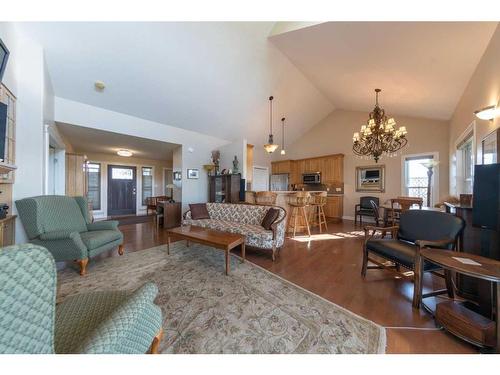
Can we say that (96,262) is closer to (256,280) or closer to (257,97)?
(256,280)

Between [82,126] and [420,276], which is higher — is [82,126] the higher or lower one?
the higher one

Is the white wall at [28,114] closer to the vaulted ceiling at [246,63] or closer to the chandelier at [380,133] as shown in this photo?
the vaulted ceiling at [246,63]

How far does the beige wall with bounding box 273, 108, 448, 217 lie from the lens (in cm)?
505

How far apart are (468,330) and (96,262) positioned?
159 inches

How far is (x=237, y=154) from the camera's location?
241 inches

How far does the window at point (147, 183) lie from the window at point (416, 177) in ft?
29.2

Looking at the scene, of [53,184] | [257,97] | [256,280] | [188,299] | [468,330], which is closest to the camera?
[468,330]

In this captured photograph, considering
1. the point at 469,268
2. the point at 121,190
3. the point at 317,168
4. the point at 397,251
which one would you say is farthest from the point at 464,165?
the point at 121,190

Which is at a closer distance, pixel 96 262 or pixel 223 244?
pixel 223 244

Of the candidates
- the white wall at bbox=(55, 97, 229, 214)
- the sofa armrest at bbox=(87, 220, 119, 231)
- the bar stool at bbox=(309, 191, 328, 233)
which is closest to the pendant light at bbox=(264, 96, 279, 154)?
the white wall at bbox=(55, 97, 229, 214)

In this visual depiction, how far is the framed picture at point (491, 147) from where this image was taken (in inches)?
A: 77.2

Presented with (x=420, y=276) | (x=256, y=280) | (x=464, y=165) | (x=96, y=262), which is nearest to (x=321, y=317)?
(x=256, y=280)

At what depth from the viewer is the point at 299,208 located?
4777 mm

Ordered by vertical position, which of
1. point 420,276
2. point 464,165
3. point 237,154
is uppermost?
point 237,154
